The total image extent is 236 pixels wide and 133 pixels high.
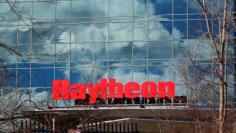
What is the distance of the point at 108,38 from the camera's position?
5069cm

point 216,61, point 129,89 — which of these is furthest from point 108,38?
point 216,61

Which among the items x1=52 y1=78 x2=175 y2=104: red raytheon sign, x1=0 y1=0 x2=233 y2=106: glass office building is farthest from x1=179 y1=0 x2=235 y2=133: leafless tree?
x1=0 y1=0 x2=233 y2=106: glass office building

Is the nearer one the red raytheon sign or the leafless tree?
the leafless tree

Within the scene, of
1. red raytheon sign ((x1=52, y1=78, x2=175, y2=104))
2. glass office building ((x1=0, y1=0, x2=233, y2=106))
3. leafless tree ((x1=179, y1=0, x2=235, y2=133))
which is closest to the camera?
leafless tree ((x1=179, y1=0, x2=235, y2=133))

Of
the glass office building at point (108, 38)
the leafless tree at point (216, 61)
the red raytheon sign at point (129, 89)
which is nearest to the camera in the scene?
the leafless tree at point (216, 61)

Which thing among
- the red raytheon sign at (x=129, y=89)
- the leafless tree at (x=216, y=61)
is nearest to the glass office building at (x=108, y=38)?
the red raytheon sign at (x=129, y=89)

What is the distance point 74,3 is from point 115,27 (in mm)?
4531

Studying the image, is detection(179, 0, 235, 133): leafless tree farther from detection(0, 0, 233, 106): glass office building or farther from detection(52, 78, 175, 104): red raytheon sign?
detection(0, 0, 233, 106): glass office building

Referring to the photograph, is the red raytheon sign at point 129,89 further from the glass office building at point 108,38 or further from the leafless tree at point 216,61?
the leafless tree at point 216,61

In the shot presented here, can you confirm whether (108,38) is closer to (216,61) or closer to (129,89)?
(129,89)

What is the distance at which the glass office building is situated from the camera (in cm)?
4938

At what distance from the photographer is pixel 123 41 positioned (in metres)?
50.3

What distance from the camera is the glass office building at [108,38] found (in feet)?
162

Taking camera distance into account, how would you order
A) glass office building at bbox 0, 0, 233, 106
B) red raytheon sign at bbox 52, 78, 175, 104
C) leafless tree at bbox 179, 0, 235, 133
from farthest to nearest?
glass office building at bbox 0, 0, 233, 106 → red raytheon sign at bbox 52, 78, 175, 104 → leafless tree at bbox 179, 0, 235, 133
